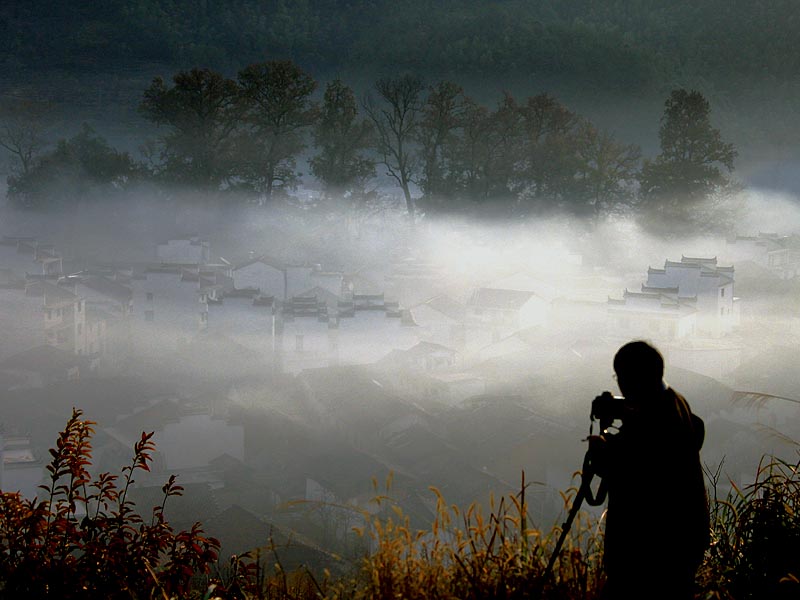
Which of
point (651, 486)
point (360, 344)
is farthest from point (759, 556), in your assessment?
point (360, 344)

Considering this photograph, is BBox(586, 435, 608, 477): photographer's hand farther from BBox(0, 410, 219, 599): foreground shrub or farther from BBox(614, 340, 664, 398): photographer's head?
BBox(0, 410, 219, 599): foreground shrub

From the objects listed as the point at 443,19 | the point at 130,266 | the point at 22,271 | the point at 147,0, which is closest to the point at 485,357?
the point at 130,266

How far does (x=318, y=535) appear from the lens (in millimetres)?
6273

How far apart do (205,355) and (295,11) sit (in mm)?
8132

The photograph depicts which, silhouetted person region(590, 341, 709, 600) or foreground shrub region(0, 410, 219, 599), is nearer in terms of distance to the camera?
silhouetted person region(590, 341, 709, 600)

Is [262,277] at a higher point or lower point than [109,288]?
higher

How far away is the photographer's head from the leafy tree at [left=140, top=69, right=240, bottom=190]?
1050cm

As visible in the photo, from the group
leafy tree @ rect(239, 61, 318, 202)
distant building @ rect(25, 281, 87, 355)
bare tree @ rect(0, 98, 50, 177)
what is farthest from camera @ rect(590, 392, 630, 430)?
bare tree @ rect(0, 98, 50, 177)

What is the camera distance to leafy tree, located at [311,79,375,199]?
11.5m

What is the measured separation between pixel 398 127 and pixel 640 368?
11.1 m

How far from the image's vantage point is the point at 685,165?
11.6 m

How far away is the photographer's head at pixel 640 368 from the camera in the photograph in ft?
4.76

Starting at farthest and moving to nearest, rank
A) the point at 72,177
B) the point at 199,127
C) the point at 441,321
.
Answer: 1. the point at 199,127
2. the point at 72,177
3. the point at 441,321

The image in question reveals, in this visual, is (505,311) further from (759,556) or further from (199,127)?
(759,556)
